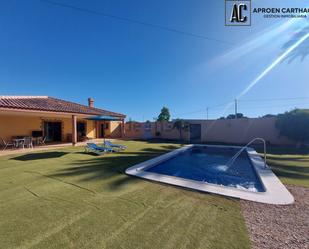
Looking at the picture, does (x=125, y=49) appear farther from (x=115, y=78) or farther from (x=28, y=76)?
(x=28, y=76)

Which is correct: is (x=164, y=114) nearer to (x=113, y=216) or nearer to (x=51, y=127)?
(x=51, y=127)

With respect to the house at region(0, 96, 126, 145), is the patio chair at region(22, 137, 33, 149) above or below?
below

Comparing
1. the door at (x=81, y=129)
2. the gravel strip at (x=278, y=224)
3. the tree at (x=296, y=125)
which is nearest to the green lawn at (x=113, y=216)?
the gravel strip at (x=278, y=224)

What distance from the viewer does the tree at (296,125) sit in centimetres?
1424

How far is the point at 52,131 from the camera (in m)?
18.9

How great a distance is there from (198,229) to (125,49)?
14.6 m

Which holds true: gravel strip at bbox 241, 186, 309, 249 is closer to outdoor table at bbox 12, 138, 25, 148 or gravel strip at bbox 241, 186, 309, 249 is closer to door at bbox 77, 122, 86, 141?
outdoor table at bbox 12, 138, 25, 148

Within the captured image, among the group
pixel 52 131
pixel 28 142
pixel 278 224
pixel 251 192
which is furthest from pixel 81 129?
pixel 278 224

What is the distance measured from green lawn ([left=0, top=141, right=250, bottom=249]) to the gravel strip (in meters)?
0.22

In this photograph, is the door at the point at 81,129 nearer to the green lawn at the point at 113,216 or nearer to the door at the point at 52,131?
the door at the point at 52,131

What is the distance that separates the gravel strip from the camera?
266cm

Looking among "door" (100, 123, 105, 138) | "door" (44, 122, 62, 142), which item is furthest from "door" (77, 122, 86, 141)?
"door" (100, 123, 105, 138)

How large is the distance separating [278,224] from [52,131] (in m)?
21.1

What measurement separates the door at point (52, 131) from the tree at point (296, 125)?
23.8 metres
